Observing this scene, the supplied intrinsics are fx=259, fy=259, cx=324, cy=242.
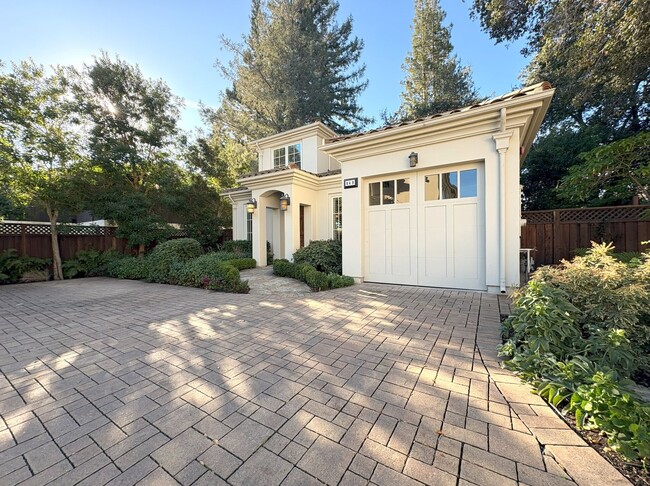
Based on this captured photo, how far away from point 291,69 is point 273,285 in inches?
482

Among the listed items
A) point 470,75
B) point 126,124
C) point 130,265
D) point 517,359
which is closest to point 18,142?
point 126,124

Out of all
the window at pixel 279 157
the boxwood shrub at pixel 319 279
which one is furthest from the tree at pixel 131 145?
the boxwood shrub at pixel 319 279

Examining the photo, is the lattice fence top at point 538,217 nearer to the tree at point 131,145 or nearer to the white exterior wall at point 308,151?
the white exterior wall at point 308,151

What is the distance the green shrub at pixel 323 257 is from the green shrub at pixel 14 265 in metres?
8.29

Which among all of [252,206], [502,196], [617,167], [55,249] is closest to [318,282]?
[502,196]

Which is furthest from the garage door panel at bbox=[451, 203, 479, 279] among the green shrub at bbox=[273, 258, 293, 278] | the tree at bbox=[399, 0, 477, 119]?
the tree at bbox=[399, 0, 477, 119]

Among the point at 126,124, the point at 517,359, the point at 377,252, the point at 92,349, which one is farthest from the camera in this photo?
the point at 126,124

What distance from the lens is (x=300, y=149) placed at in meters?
11.0

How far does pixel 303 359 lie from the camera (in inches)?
104

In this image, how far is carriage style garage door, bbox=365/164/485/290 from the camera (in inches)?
208

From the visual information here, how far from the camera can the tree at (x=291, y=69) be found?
44.4ft

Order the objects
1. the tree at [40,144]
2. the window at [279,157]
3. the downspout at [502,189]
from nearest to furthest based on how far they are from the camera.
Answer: the downspout at [502,189] < the tree at [40,144] < the window at [279,157]

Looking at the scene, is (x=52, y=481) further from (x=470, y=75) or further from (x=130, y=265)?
(x=470, y=75)

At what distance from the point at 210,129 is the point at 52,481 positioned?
1834 cm
